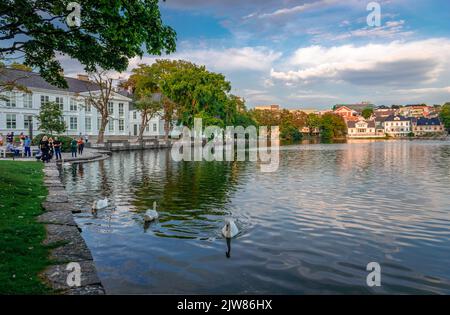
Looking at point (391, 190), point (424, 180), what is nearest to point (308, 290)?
point (391, 190)

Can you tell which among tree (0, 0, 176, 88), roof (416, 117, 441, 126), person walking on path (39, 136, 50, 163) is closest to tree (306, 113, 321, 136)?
roof (416, 117, 441, 126)

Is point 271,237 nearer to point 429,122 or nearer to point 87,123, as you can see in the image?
point 87,123

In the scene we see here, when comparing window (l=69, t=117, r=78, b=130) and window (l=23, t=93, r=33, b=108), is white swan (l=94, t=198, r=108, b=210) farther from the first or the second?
window (l=69, t=117, r=78, b=130)

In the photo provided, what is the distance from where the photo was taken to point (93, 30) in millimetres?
14188

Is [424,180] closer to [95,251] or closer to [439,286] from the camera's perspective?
[439,286]

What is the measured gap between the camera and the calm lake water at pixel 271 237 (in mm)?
8266

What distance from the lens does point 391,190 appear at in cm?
2062

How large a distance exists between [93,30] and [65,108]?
6472 cm

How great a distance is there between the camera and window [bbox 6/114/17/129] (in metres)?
63.5

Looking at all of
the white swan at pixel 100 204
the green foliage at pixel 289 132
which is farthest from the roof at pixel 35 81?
the green foliage at pixel 289 132

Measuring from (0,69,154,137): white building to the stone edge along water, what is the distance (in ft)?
151

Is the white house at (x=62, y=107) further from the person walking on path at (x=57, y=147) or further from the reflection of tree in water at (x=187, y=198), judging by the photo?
→ the reflection of tree in water at (x=187, y=198)

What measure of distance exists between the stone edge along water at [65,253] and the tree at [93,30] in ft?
19.8

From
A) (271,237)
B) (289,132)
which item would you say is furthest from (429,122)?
(271,237)
